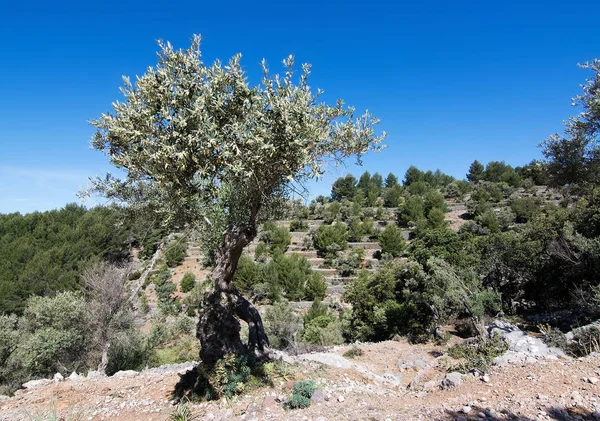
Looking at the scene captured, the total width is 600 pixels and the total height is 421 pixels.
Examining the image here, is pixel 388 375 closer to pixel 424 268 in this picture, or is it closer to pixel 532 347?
pixel 532 347

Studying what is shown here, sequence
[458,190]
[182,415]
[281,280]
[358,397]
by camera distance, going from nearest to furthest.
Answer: [182,415], [358,397], [281,280], [458,190]

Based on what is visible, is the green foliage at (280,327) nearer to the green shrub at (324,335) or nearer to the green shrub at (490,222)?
the green shrub at (324,335)

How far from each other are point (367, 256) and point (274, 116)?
43.9 meters

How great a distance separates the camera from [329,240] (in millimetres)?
48938

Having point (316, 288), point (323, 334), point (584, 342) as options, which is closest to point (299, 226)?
point (316, 288)

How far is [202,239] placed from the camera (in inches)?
285

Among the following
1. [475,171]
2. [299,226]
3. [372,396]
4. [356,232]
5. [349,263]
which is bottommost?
[372,396]

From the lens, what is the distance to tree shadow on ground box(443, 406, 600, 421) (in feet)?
16.6

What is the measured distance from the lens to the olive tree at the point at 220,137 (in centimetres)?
516

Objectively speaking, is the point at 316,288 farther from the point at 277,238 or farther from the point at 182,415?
the point at 182,415

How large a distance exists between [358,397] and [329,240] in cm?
4241

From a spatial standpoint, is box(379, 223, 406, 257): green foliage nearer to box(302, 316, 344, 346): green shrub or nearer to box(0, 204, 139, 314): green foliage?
box(302, 316, 344, 346): green shrub

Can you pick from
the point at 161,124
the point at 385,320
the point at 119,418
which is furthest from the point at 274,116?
the point at 385,320

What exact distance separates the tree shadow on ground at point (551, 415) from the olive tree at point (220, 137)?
456 cm
